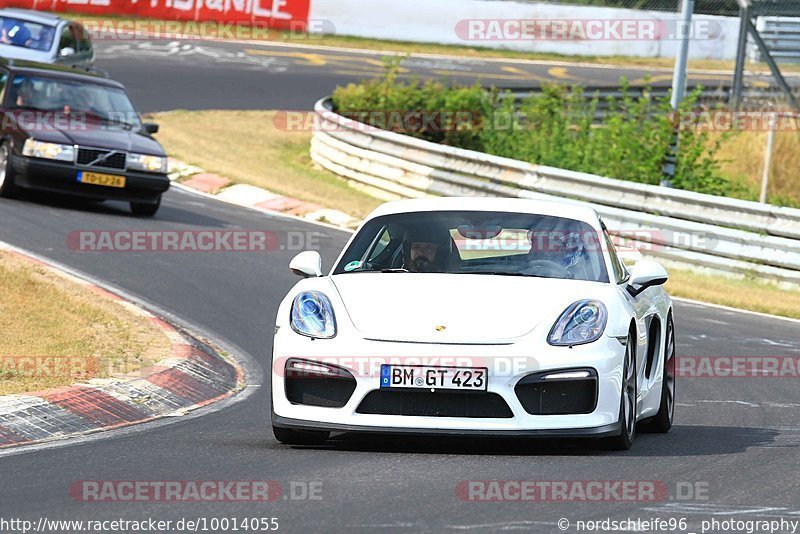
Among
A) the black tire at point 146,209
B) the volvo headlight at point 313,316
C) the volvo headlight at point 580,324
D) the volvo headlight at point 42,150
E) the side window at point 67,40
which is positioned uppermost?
the side window at point 67,40

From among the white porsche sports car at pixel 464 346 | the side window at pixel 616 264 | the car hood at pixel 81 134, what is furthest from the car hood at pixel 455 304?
the car hood at pixel 81 134

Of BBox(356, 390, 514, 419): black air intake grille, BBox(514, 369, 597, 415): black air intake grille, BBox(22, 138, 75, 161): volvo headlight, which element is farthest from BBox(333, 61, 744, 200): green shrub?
BBox(356, 390, 514, 419): black air intake grille

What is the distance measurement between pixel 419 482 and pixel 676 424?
3176mm

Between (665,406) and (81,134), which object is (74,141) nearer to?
(81,134)

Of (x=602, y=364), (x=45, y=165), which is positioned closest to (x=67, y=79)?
(x=45, y=165)

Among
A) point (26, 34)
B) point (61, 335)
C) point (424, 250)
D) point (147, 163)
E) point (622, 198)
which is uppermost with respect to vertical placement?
point (26, 34)

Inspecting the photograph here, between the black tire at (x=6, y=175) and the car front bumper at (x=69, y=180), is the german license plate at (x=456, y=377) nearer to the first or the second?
the car front bumper at (x=69, y=180)

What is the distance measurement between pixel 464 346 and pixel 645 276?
4.64 feet

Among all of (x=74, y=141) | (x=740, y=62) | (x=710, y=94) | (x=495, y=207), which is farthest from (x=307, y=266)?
(x=710, y=94)

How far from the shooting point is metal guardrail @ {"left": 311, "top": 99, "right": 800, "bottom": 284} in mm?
17188

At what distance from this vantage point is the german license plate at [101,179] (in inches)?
686

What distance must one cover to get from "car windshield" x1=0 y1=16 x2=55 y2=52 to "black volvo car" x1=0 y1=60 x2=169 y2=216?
5.39m

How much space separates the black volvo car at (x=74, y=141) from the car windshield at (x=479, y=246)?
9.55 m

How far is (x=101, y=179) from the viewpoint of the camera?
57.4ft
